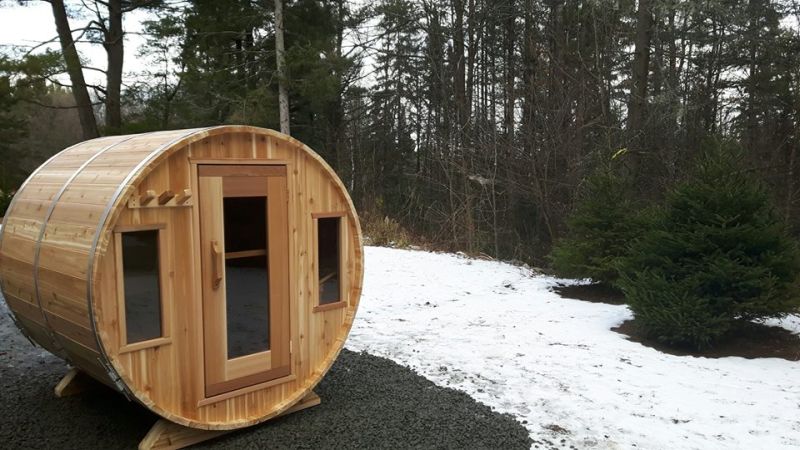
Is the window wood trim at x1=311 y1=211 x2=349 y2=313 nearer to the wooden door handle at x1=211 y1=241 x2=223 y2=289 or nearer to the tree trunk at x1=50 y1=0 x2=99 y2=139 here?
the wooden door handle at x1=211 y1=241 x2=223 y2=289

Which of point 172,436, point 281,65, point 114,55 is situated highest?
point 114,55

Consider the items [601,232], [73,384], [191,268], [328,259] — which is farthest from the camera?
[601,232]

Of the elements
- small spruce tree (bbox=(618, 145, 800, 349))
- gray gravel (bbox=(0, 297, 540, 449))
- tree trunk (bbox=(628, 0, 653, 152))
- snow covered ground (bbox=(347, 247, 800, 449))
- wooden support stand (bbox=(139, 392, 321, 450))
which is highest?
tree trunk (bbox=(628, 0, 653, 152))

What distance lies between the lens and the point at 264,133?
11.7 feet

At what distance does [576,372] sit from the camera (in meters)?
5.17

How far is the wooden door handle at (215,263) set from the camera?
11.0ft

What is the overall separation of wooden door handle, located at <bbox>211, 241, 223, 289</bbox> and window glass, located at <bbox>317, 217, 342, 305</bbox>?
31.4 inches

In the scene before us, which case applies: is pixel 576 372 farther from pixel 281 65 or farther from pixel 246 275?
pixel 281 65

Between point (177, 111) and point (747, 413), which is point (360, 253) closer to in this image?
point (747, 413)

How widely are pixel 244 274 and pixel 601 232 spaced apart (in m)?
6.19

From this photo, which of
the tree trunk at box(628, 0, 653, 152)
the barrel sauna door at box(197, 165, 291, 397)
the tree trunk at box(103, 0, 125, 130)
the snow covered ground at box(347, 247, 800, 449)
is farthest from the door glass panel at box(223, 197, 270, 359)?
the tree trunk at box(103, 0, 125, 130)

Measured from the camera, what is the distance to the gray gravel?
353cm

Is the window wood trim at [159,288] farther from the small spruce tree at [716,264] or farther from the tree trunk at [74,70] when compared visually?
the tree trunk at [74,70]

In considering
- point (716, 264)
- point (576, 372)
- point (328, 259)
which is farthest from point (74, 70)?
point (716, 264)
